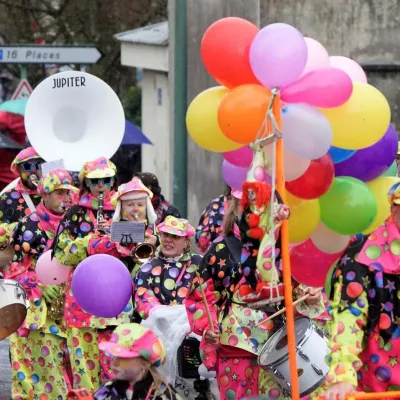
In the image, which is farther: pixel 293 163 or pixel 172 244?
pixel 172 244

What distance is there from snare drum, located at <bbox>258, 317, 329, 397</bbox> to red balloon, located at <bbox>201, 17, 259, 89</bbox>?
1.25m

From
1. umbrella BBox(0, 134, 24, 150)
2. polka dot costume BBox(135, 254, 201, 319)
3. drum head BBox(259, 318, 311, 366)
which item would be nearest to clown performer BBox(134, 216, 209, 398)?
polka dot costume BBox(135, 254, 201, 319)

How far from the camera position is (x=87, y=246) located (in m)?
9.62

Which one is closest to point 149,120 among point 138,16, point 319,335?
point 138,16

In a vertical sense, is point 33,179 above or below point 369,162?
below

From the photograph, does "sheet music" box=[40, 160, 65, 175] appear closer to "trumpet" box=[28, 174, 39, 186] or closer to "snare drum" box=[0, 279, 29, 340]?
"trumpet" box=[28, 174, 39, 186]

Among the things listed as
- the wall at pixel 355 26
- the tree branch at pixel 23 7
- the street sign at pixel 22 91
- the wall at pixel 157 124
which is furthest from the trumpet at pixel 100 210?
the tree branch at pixel 23 7

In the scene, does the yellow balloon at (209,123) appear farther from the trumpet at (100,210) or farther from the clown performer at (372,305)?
the trumpet at (100,210)

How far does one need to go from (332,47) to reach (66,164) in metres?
5.72

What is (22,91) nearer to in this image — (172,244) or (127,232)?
(127,232)

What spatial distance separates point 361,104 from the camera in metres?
6.46

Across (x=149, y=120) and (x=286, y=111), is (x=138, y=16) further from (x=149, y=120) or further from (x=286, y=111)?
(x=286, y=111)

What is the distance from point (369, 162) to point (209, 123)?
2.58 feet

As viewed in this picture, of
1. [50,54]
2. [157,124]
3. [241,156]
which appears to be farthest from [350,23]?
[241,156]
